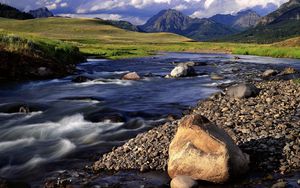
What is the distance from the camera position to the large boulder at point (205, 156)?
576 inches

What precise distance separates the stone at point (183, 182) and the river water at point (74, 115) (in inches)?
208

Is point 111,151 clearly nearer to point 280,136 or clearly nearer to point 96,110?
point 280,136

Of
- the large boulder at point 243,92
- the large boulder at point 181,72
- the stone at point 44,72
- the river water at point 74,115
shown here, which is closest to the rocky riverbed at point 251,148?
the river water at point 74,115

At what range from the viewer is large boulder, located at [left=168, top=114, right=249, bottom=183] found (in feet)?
48.0

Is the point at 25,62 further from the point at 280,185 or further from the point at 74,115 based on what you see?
the point at 280,185

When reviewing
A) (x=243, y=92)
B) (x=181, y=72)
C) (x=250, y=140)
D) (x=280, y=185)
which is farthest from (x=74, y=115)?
(x=181, y=72)

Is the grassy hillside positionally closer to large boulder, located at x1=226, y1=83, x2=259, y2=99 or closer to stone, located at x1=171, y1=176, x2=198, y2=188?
large boulder, located at x1=226, y1=83, x2=259, y2=99

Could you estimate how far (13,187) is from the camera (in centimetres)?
1539

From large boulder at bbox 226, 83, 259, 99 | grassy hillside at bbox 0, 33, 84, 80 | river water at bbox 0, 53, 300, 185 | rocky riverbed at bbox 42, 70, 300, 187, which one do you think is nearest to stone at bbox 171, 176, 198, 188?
rocky riverbed at bbox 42, 70, 300, 187

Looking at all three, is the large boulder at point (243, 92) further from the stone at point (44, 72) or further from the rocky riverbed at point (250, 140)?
the stone at point (44, 72)

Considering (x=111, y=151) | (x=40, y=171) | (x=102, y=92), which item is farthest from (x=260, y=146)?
(x=102, y=92)

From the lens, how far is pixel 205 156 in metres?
14.8

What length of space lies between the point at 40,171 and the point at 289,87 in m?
24.0

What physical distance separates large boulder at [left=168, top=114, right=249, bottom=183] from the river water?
5.12 meters
